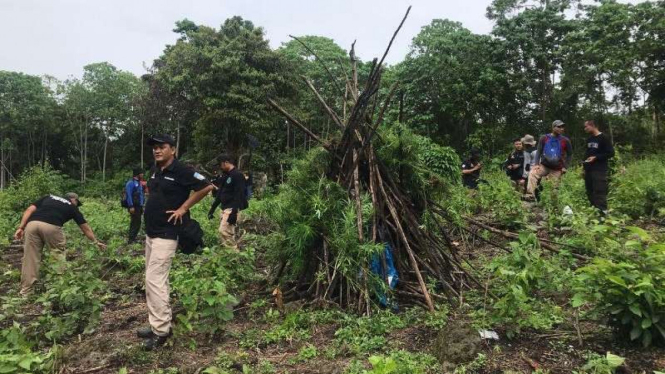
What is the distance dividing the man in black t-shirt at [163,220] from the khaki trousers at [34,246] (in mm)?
3078

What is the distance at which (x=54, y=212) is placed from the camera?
683cm

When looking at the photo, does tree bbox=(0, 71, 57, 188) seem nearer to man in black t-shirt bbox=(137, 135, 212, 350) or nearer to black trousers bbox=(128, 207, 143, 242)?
black trousers bbox=(128, 207, 143, 242)

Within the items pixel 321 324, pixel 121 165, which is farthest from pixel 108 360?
pixel 121 165

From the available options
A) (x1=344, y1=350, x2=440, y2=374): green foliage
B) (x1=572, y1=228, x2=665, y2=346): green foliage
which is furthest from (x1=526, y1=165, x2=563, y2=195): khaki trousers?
(x1=344, y1=350, x2=440, y2=374): green foliage

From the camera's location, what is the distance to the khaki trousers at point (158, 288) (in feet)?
14.1

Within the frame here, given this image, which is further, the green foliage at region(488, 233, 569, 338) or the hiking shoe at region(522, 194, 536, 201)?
the hiking shoe at region(522, 194, 536, 201)

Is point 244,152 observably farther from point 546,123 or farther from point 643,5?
point 643,5

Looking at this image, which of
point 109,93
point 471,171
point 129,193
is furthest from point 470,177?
point 109,93

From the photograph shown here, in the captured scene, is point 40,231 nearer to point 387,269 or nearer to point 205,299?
point 205,299

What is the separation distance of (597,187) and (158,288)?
6.46 m

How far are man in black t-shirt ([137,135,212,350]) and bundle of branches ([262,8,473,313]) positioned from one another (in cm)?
125

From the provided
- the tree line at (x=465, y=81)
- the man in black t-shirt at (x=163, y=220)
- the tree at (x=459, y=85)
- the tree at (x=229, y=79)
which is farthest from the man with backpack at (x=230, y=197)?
the tree at (x=459, y=85)

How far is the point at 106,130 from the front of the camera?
39.7 m

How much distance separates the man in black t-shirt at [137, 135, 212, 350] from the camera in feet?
14.1
